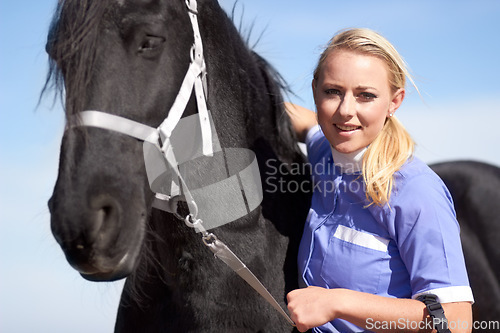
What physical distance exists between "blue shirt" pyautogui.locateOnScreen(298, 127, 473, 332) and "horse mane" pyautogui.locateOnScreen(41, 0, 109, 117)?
40.6 inches

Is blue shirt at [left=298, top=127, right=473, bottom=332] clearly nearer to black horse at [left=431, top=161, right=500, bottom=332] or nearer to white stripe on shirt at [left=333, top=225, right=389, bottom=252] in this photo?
white stripe on shirt at [left=333, top=225, right=389, bottom=252]

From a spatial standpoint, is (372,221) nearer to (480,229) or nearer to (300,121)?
(300,121)

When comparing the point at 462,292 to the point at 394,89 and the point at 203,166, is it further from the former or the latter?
the point at 203,166

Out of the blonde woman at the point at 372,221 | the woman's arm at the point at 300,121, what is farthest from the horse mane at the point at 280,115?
the blonde woman at the point at 372,221

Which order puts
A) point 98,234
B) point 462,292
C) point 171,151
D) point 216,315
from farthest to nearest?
point 216,315 → point 171,151 → point 462,292 → point 98,234

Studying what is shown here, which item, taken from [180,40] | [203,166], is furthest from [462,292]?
[180,40]

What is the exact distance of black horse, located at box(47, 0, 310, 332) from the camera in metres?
1.67

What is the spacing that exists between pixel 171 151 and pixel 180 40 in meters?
0.43

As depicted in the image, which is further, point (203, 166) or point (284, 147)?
point (284, 147)

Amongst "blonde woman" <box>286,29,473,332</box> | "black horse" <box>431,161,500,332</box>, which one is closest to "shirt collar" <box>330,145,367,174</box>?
"blonde woman" <box>286,29,473,332</box>

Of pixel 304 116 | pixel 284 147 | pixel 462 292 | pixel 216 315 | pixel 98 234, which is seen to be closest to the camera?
pixel 98 234

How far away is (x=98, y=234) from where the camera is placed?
5.35 ft

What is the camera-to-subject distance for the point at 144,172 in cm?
184

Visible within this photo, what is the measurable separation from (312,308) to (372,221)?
419 mm
